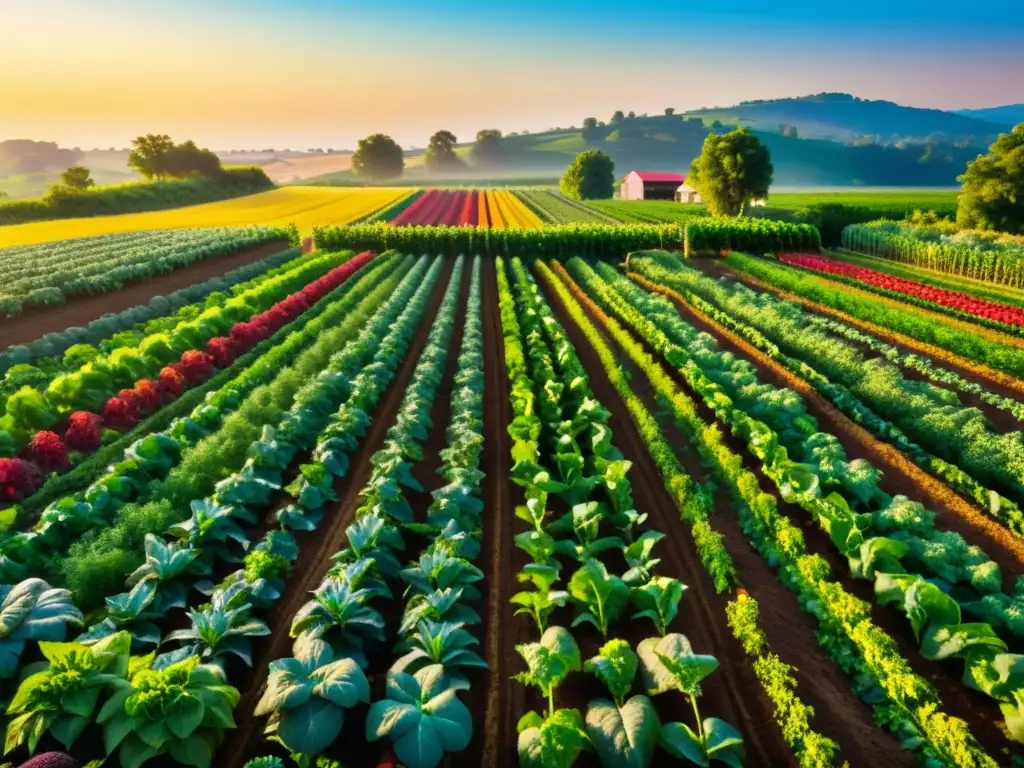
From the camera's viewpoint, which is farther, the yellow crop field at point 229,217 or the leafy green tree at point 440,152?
the leafy green tree at point 440,152

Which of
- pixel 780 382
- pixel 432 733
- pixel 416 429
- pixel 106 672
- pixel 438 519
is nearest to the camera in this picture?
pixel 432 733

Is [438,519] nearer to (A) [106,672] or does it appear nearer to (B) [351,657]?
(B) [351,657]

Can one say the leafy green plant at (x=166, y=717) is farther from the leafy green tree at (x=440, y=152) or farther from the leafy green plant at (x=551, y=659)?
the leafy green tree at (x=440, y=152)

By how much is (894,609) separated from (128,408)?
13.5 meters

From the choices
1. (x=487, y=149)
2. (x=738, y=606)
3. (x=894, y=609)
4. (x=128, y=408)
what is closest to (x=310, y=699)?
(x=738, y=606)

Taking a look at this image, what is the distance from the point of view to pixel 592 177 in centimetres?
8556

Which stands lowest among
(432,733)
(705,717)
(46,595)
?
(705,717)

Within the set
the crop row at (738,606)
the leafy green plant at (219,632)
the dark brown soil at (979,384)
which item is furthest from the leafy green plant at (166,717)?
the dark brown soil at (979,384)

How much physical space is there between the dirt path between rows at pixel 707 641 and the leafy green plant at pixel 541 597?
1.06m

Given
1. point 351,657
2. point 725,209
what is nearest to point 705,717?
point 351,657

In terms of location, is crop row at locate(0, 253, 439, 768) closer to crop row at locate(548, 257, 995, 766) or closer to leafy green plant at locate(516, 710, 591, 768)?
leafy green plant at locate(516, 710, 591, 768)

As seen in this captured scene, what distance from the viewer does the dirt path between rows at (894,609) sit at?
5.39 m

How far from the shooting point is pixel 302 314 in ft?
70.8

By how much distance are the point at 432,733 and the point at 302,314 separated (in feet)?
61.9
